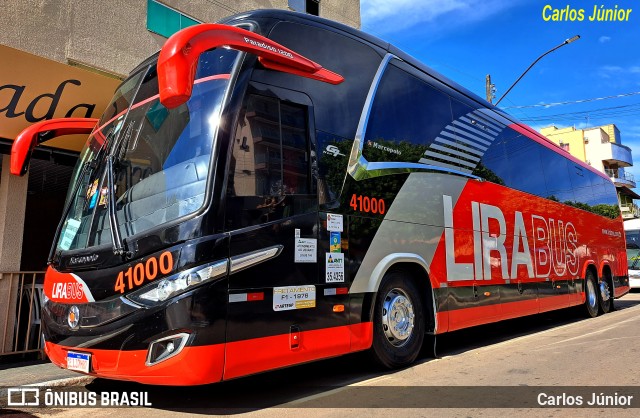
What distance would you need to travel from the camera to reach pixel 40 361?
7.10 metres

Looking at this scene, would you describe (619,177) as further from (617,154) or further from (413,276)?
(413,276)

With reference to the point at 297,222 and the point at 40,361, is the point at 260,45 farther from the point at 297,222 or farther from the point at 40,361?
the point at 40,361

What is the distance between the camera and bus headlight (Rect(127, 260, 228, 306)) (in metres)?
3.93

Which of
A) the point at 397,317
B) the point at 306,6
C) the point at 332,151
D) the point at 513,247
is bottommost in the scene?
the point at 397,317

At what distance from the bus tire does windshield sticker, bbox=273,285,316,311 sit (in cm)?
978

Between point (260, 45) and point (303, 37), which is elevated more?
point (303, 37)

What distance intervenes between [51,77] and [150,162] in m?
3.84

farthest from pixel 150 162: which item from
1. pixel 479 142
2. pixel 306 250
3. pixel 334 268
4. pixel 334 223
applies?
pixel 479 142

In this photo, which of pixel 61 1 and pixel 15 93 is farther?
pixel 61 1

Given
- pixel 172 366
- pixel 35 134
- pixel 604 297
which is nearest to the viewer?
pixel 172 366

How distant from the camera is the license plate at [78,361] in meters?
4.24

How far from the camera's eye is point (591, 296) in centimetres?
1245

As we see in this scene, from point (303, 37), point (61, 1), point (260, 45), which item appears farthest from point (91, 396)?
point (61, 1)

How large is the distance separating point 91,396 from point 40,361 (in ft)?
8.30
